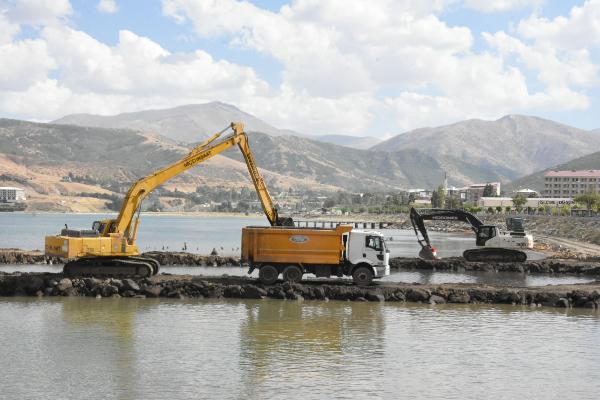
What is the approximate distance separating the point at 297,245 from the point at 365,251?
10.1 ft

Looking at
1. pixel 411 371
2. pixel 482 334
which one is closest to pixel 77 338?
pixel 411 371

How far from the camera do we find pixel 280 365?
22781mm

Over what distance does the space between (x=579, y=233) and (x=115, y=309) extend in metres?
87.3

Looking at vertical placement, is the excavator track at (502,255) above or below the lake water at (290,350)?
above

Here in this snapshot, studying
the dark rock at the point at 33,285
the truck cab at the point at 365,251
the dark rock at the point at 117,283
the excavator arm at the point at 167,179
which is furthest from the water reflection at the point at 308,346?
the dark rock at the point at 33,285

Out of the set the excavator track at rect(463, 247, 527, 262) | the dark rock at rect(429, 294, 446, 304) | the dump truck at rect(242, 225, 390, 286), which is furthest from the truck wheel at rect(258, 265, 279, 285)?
the excavator track at rect(463, 247, 527, 262)

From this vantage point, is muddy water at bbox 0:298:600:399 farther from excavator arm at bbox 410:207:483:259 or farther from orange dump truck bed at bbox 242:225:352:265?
excavator arm at bbox 410:207:483:259

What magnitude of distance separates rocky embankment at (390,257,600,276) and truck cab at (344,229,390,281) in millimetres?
18625

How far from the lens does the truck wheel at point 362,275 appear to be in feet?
121

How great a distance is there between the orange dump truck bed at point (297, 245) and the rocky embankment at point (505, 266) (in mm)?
19681

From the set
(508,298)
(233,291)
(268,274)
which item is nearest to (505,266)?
(508,298)

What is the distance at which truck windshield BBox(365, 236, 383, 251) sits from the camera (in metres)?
36.4

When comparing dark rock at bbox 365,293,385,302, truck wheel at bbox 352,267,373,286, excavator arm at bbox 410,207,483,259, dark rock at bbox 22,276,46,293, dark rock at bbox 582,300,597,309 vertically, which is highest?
excavator arm at bbox 410,207,483,259

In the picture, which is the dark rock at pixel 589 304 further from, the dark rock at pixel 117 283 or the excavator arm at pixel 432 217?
the dark rock at pixel 117 283
